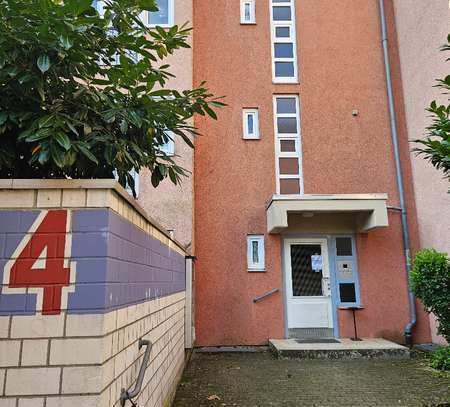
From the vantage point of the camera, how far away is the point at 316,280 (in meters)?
8.43

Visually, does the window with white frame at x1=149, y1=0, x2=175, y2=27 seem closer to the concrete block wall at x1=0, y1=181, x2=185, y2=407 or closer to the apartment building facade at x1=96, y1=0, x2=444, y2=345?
the apartment building facade at x1=96, y1=0, x2=444, y2=345

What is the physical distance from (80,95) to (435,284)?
21.2ft

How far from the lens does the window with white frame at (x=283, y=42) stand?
924 centimetres

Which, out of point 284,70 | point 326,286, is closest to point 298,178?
point 326,286

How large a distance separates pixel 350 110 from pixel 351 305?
4604 mm

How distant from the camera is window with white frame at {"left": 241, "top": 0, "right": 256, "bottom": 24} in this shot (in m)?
9.42

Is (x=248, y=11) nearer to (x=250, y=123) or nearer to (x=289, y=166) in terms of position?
(x=250, y=123)

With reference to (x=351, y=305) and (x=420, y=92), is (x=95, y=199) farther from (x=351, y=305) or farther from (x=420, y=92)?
(x=420, y=92)

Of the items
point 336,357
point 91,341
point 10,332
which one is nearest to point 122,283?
point 91,341

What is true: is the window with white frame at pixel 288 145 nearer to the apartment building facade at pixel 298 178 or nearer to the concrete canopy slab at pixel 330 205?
→ the apartment building facade at pixel 298 178

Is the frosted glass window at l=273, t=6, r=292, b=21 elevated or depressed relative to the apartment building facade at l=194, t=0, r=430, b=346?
elevated

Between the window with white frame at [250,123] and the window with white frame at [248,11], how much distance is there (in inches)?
96.7

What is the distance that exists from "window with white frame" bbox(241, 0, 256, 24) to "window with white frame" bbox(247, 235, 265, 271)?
5.51 metres

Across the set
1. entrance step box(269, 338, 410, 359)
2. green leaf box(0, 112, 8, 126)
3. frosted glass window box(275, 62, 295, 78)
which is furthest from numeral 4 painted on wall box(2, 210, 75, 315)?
frosted glass window box(275, 62, 295, 78)
